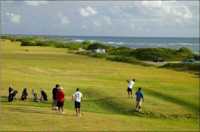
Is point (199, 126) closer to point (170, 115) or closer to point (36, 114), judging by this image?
point (170, 115)

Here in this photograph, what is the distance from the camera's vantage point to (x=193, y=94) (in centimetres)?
5259

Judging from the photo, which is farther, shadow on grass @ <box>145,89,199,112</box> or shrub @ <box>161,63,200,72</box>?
shrub @ <box>161,63,200,72</box>

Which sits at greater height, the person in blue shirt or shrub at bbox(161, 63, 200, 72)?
shrub at bbox(161, 63, 200, 72)

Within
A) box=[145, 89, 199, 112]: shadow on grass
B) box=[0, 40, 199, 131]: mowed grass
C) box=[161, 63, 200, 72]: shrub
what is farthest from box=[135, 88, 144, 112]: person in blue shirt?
box=[161, 63, 200, 72]: shrub

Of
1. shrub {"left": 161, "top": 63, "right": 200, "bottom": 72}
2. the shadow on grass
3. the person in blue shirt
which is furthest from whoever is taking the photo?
shrub {"left": 161, "top": 63, "right": 200, "bottom": 72}

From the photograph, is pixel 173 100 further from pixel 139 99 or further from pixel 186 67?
pixel 186 67

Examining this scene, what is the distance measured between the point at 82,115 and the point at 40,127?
5.81 meters

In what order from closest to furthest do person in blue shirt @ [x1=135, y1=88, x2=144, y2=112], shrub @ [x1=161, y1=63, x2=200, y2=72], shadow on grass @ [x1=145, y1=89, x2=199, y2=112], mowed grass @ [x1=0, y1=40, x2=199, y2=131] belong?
mowed grass @ [x1=0, y1=40, x2=199, y2=131]
person in blue shirt @ [x1=135, y1=88, x2=144, y2=112]
shadow on grass @ [x1=145, y1=89, x2=199, y2=112]
shrub @ [x1=161, y1=63, x2=200, y2=72]

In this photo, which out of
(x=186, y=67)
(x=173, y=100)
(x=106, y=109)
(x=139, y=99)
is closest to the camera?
(x=139, y=99)

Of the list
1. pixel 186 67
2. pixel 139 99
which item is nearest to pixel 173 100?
pixel 139 99

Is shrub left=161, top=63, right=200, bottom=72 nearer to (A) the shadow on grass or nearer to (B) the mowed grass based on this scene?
(B) the mowed grass

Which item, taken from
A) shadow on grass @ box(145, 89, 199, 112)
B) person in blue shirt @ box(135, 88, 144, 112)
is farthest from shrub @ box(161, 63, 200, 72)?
person in blue shirt @ box(135, 88, 144, 112)

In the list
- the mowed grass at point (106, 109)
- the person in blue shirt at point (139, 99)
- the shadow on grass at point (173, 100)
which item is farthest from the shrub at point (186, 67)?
the person in blue shirt at point (139, 99)

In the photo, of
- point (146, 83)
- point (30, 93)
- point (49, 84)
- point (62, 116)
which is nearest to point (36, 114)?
point (62, 116)
